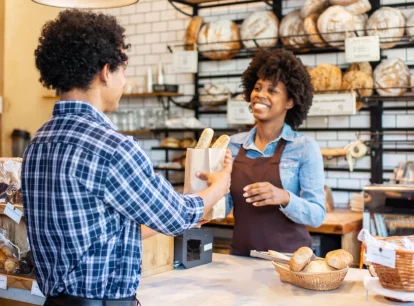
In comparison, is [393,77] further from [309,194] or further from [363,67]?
[309,194]

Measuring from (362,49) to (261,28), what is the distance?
0.89 m

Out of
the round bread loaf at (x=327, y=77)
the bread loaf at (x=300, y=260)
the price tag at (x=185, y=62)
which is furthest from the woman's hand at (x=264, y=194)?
the price tag at (x=185, y=62)

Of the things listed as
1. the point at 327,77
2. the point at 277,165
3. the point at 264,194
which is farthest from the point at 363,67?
the point at 264,194

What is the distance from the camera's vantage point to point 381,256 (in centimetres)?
199

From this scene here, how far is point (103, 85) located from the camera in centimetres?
168

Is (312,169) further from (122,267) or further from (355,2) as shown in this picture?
(355,2)

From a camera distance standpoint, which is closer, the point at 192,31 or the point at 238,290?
the point at 238,290

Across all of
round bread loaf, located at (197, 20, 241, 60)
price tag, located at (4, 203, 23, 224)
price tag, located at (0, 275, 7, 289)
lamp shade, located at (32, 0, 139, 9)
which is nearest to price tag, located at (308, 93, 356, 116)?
round bread loaf, located at (197, 20, 241, 60)

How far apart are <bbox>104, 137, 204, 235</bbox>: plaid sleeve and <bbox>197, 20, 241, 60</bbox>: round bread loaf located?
3.48 metres

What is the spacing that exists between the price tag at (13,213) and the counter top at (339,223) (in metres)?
2.29

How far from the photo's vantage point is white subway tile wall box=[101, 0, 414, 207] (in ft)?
15.4

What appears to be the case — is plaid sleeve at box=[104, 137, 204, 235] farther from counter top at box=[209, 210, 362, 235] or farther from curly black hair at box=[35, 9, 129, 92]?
counter top at box=[209, 210, 362, 235]

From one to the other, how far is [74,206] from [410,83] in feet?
11.0

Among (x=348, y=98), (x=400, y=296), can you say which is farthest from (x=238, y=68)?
(x=400, y=296)
